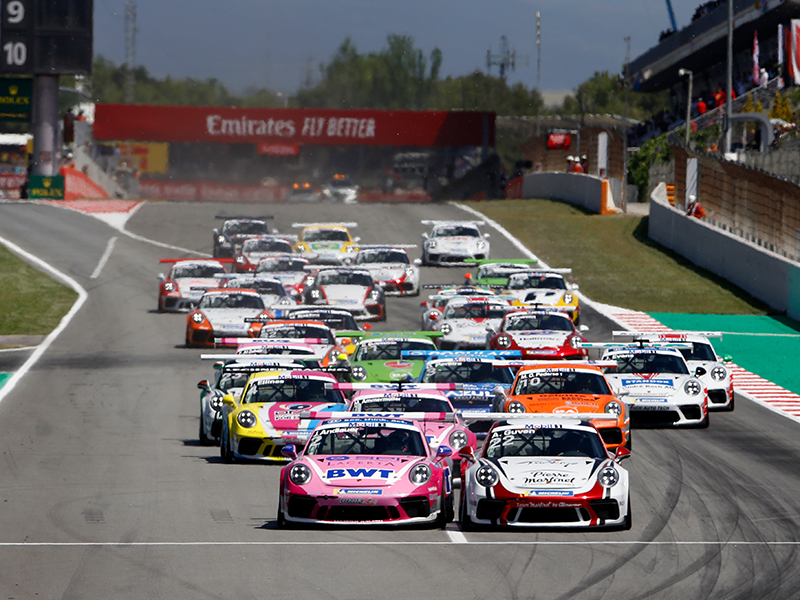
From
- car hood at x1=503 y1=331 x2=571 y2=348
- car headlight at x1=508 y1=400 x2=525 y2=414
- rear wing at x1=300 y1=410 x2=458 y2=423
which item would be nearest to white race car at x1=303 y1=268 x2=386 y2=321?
car hood at x1=503 y1=331 x2=571 y2=348

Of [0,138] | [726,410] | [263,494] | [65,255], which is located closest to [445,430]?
[263,494]

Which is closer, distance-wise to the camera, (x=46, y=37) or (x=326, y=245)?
(x=326, y=245)

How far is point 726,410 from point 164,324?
50.9 ft

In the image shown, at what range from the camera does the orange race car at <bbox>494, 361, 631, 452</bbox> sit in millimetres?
16844

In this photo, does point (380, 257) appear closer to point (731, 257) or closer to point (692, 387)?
point (731, 257)

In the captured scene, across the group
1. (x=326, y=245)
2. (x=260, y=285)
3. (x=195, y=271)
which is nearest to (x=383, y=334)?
(x=260, y=285)

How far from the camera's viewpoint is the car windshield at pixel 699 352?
22.1 metres

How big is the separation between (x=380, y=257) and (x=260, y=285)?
598 centimetres

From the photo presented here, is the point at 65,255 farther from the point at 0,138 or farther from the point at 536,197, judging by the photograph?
the point at 0,138

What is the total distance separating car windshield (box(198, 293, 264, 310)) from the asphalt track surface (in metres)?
4.59

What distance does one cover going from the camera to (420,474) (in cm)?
1229

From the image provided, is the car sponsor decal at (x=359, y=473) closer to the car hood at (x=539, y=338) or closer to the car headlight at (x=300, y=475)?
the car headlight at (x=300, y=475)

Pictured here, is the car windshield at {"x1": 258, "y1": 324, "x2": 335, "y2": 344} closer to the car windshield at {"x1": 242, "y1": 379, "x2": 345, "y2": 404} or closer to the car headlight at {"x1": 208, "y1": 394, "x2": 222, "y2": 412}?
the car headlight at {"x1": 208, "y1": 394, "x2": 222, "y2": 412}

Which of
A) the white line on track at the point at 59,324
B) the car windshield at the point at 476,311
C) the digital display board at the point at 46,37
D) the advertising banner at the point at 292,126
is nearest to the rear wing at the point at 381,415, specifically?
the white line on track at the point at 59,324
